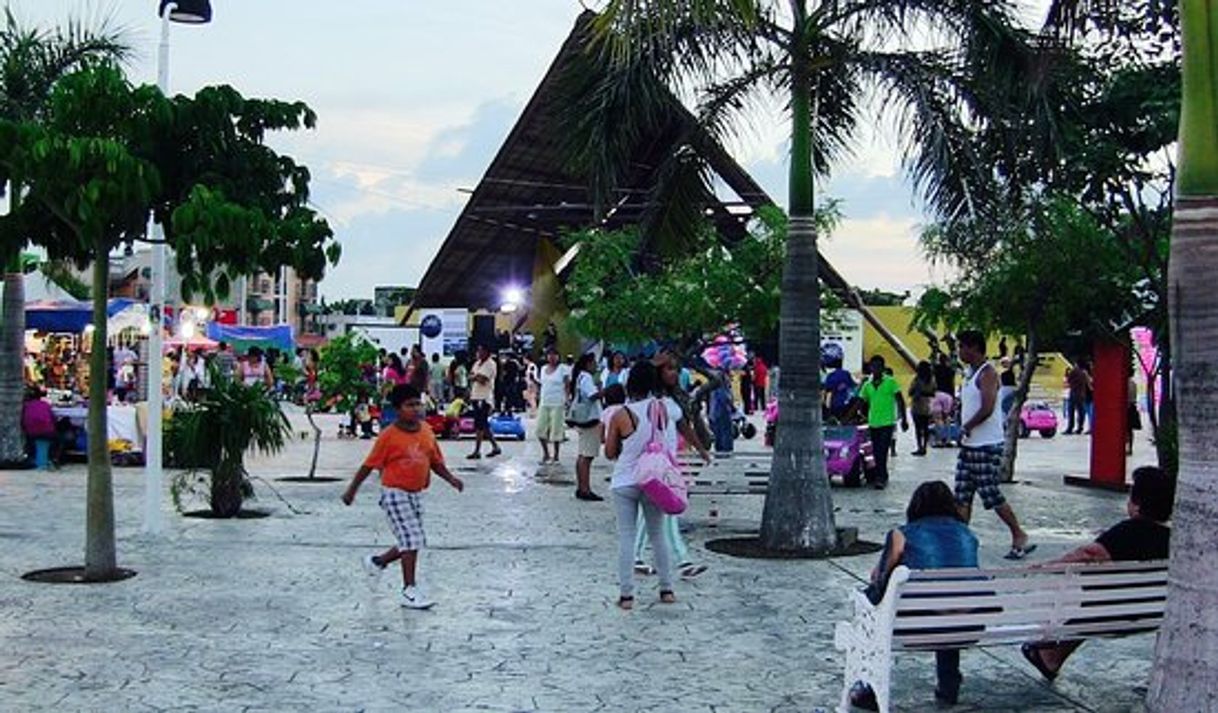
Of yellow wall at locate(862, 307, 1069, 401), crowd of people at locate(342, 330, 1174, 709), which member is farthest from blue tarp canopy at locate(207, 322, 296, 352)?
crowd of people at locate(342, 330, 1174, 709)

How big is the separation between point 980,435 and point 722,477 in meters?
Answer: 3.20

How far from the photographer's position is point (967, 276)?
58.9 ft

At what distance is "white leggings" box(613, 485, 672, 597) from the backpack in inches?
3.5

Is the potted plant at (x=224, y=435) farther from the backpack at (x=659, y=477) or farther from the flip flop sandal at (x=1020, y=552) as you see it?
the flip flop sandal at (x=1020, y=552)

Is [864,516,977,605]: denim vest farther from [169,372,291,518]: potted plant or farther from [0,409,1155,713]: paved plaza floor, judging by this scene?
[169,372,291,518]: potted plant

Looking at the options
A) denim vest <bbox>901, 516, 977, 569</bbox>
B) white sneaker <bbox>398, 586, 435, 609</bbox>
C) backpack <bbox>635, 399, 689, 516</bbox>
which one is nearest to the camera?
denim vest <bbox>901, 516, 977, 569</bbox>

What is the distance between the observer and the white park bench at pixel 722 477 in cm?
1259

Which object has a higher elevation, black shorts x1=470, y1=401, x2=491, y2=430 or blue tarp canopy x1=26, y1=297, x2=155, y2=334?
blue tarp canopy x1=26, y1=297, x2=155, y2=334

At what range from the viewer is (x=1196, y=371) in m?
5.21

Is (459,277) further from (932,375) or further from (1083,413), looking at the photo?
(932,375)

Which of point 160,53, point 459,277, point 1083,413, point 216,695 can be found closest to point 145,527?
point 160,53

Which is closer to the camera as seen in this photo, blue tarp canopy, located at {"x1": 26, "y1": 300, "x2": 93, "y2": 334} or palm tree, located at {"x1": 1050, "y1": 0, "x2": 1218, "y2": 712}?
palm tree, located at {"x1": 1050, "y1": 0, "x2": 1218, "y2": 712}

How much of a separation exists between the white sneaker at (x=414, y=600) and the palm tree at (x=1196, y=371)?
4416 mm

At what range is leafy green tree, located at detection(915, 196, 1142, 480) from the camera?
16.3 metres
